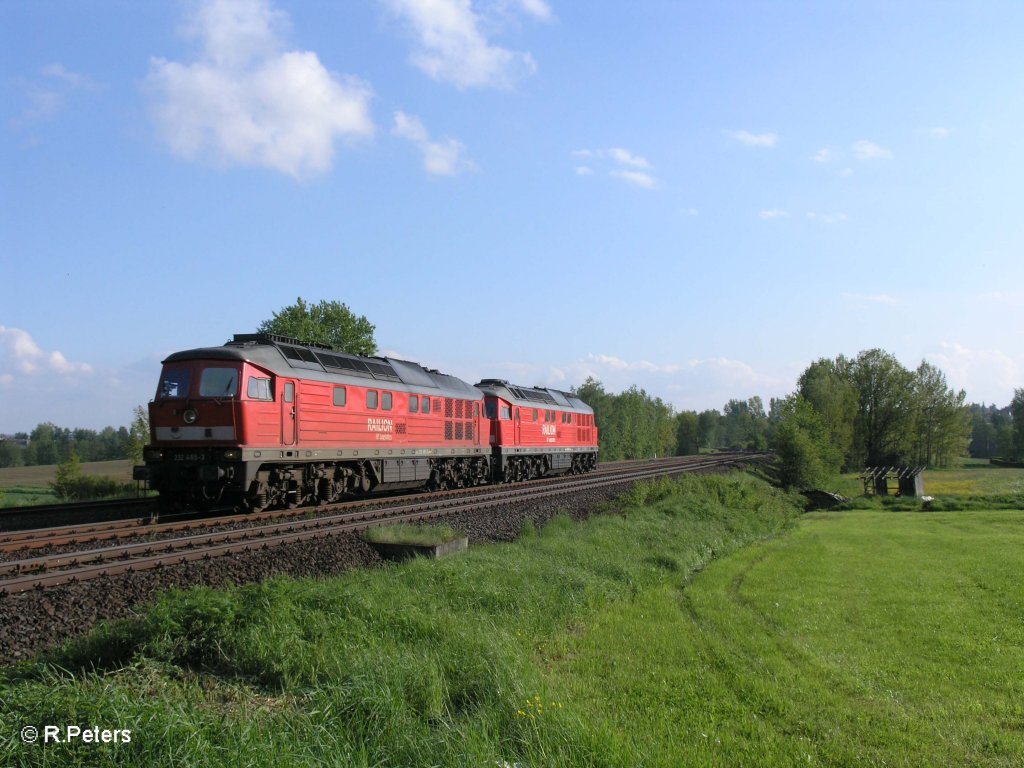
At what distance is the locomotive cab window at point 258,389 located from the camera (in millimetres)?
17891

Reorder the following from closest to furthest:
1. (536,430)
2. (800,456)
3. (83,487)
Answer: (83,487) → (536,430) → (800,456)

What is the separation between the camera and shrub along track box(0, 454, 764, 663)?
922 cm

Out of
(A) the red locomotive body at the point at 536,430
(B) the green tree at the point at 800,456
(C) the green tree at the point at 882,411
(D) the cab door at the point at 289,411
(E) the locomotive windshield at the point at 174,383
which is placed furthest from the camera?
(C) the green tree at the point at 882,411

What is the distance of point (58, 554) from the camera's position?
12.8 meters

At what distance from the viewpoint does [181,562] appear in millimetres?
12477

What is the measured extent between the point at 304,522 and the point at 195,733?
506 inches

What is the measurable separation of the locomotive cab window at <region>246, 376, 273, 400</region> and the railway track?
3.00 metres

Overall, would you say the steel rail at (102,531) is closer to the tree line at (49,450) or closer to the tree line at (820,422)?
the tree line at (820,422)

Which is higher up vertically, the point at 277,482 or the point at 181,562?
the point at 277,482

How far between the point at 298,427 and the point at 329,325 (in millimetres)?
37157

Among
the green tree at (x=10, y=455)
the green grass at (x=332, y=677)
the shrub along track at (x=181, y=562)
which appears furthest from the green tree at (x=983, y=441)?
the green tree at (x=10, y=455)

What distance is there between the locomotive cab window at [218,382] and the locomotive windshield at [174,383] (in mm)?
494

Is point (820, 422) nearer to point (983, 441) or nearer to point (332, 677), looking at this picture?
point (332, 677)

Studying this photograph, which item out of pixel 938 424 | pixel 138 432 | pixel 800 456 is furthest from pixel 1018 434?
pixel 138 432
